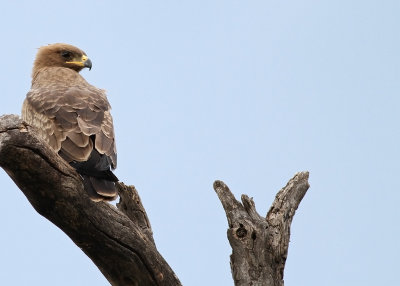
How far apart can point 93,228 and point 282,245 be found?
1794 millimetres

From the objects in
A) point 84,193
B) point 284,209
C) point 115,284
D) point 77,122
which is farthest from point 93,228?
point 284,209

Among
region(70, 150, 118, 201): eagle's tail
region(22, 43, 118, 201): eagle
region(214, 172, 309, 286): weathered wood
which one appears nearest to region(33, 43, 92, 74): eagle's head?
region(22, 43, 118, 201): eagle

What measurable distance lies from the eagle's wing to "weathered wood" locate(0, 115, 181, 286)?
0.59m

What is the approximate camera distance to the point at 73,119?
21.7 feet

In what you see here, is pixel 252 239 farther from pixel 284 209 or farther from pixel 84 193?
pixel 84 193

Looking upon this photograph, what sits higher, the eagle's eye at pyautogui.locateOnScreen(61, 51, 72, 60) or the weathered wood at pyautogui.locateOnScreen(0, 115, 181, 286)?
the eagle's eye at pyautogui.locateOnScreen(61, 51, 72, 60)

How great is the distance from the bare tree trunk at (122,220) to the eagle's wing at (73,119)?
19.6 inches

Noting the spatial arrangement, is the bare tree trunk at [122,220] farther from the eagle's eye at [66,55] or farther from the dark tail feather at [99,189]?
the eagle's eye at [66,55]

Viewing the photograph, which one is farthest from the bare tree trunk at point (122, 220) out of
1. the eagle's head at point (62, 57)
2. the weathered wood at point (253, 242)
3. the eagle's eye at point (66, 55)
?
the eagle's eye at point (66, 55)

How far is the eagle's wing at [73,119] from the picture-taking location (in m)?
6.15

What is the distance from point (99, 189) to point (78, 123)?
4.06 ft

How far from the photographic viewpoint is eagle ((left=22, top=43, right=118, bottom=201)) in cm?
568

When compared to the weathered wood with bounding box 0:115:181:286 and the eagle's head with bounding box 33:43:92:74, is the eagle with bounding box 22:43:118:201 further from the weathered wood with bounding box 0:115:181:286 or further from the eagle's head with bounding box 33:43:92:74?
the eagle's head with bounding box 33:43:92:74

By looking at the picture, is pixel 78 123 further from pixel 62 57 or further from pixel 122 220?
pixel 62 57
